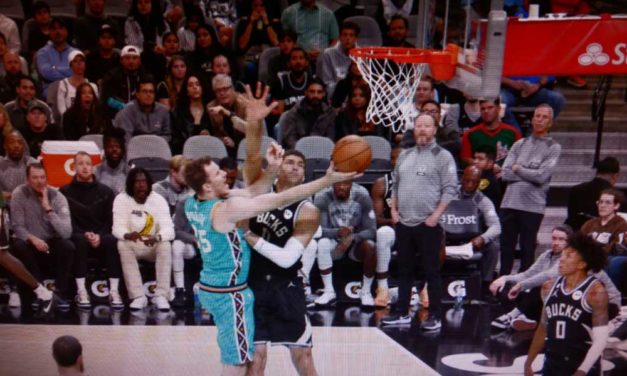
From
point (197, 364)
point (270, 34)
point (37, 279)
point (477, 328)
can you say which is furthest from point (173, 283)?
point (270, 34)

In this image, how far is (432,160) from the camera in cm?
582

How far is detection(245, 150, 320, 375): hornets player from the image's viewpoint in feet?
14.0

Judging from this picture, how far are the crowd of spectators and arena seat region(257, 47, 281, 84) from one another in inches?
2.0

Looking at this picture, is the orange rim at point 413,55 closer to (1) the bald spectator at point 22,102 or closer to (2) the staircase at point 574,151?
(2) the staircase at point 574,151

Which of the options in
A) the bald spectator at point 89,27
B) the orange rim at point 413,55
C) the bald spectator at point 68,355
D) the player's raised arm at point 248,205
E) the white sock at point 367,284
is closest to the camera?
the bald spectator at point 68,355

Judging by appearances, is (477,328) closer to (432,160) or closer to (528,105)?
(432,160)

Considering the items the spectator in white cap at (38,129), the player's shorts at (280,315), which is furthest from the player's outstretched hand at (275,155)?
the spectator in white cap at (38,129)

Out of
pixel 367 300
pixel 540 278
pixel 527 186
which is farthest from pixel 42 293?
pixel 527 186

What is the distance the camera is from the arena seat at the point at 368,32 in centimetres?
830

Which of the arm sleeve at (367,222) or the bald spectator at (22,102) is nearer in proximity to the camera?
the arm sleeve at (367,222)

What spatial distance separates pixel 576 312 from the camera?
420cm

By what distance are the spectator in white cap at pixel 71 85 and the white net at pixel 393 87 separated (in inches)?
86.5

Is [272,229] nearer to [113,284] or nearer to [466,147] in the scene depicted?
[113,284]

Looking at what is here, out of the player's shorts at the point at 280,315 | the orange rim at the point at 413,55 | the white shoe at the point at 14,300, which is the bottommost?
the white shoe at the point at 14,300
